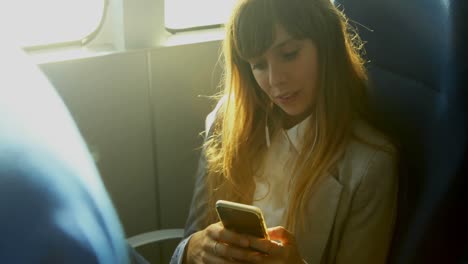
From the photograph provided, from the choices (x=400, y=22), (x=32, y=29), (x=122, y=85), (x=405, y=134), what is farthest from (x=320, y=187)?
(x=32, y=29)

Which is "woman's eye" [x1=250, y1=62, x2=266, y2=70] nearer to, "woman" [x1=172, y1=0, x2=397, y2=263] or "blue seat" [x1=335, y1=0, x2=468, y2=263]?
"woman" [x1=172, y1=0, x2=397, y2=263]

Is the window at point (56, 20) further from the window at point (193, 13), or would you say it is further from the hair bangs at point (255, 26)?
the hair bangs at point (255, 26)

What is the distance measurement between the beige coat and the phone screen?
16 cm

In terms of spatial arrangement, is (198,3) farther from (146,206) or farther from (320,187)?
(320,187)

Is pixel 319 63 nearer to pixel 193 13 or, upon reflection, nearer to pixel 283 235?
pixel 283 235

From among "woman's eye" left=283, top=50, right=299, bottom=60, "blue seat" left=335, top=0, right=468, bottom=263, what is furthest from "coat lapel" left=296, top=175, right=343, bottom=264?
"woman's eye" left=283, top=50, right=299, bottom=60

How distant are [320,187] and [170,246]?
101cm

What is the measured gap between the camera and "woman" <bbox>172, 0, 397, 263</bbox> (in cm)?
110

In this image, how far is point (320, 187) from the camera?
115cm

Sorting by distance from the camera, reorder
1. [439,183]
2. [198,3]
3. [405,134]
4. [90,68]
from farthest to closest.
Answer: [198,3]
[90,68]
[405,134]
[439,183]

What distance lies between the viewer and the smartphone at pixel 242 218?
0.99m

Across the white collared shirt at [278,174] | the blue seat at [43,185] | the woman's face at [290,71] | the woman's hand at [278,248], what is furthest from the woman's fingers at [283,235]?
the blue seat at [43,185]

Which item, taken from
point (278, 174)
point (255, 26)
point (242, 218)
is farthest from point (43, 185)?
point (278, 174)

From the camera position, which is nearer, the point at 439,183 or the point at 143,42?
the point at 439,183
